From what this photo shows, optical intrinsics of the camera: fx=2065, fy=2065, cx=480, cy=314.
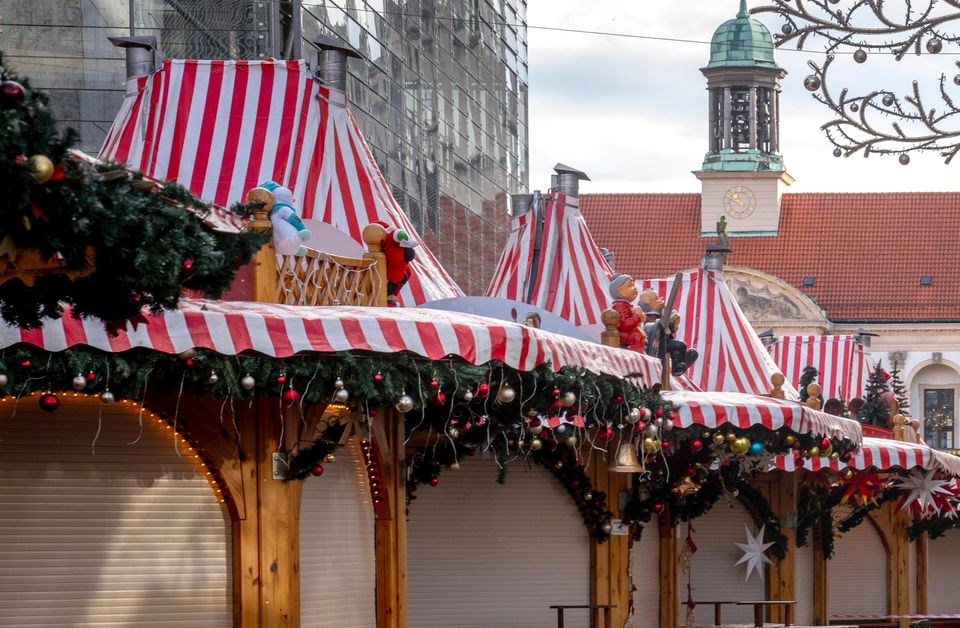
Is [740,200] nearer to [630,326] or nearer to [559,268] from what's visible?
[559,268]

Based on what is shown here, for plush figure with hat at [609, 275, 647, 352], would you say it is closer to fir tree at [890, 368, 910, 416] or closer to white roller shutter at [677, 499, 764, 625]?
white roller shutter at [677, 499, 764, 625]

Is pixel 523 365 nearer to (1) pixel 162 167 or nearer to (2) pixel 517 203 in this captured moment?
(1) pixel 162 167

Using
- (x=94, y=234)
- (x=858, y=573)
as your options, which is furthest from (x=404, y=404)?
(x=858, y=573)

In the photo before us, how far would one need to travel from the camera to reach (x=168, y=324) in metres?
11.2

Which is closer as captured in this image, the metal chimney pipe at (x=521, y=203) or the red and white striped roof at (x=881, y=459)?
the red and white striped roof at (x=881, y=459)

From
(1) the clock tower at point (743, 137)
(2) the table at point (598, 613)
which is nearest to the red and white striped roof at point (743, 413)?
(2) the table at point (598, 613)

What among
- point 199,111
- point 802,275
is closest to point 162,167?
point 199,111

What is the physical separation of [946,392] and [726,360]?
46.9m

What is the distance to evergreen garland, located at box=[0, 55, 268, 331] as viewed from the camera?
6.19 metres

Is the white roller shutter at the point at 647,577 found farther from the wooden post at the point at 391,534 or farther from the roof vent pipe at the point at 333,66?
the wooden post at the point at 391,534

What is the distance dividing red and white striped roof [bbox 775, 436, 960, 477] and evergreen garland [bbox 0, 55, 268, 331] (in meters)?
14.3

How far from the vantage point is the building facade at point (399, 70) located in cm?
2612

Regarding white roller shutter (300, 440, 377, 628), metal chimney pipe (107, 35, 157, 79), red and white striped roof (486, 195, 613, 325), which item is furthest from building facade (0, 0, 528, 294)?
white roller shutter (300, 440, 377, 628)

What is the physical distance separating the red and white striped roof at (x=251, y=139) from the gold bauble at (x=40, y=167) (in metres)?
10.1
